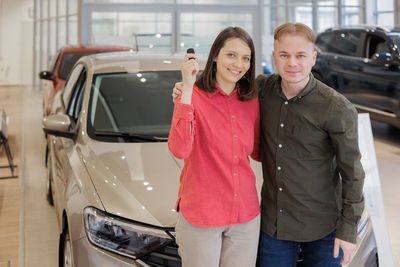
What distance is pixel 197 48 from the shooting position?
520 inches

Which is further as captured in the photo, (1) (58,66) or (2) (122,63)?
(1) (58,66)

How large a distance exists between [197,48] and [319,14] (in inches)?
147

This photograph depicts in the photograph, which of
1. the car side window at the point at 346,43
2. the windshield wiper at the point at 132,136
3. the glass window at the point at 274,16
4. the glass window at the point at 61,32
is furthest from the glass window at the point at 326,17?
the windshield wiper at the point at 132,136

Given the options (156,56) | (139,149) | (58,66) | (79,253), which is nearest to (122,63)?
(156,56)

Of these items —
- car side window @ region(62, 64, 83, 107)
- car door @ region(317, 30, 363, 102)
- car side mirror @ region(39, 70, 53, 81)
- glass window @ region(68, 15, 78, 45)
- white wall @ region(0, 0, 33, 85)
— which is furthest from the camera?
white wall @ region(0, 0, 33, 85)

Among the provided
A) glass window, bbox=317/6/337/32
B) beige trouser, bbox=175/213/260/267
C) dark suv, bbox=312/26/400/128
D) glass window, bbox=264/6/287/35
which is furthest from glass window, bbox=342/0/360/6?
beige trouser, bbox=175/213/260/267

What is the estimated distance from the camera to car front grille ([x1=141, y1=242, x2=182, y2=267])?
2.56 meters

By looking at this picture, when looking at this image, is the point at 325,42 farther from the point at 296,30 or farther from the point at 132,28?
the point at 296,30

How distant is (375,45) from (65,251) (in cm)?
668

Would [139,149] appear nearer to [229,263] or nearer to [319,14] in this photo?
[229,263]

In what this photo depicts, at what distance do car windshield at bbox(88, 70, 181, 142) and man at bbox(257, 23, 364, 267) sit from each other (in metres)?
1.54

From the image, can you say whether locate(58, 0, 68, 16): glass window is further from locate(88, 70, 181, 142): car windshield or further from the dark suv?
locate(88, 70, 181, 142): car windshield

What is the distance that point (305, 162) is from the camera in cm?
205

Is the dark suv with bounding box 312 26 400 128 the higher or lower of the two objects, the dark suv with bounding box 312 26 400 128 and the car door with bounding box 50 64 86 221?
the higher
